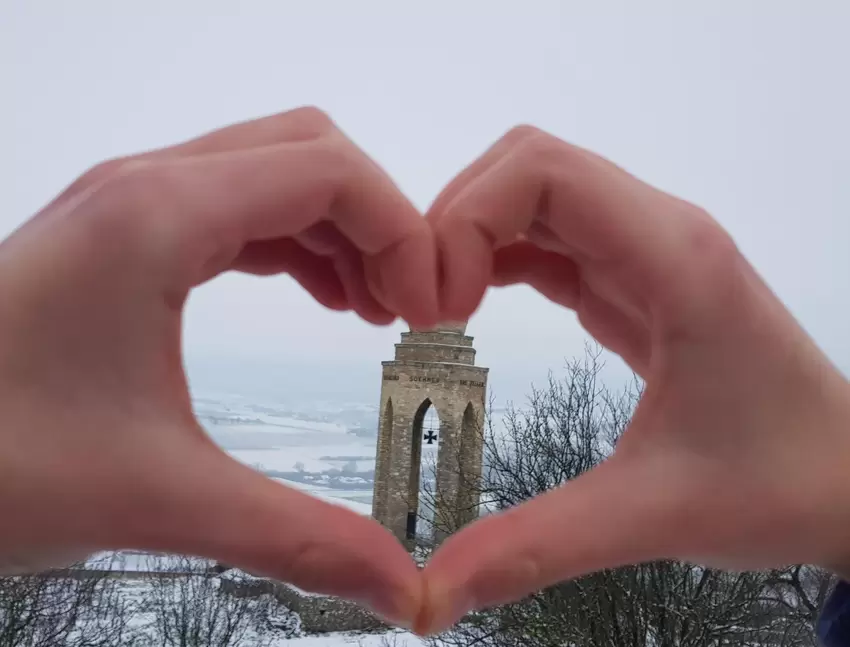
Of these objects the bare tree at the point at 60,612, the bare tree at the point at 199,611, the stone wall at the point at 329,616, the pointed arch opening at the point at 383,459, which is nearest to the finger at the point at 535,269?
the bare tree at the point at 60,612

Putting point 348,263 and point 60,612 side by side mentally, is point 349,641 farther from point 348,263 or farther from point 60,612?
point 348,263

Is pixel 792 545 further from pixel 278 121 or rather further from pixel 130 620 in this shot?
pixel 130 620

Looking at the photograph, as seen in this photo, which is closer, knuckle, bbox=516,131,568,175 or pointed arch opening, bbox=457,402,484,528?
knuckle, bbox=516,131,568,175

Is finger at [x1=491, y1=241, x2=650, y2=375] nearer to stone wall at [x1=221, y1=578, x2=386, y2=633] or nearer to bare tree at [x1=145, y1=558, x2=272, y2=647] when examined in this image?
bare tree at [x1=145, y1=558, x2=272, y2=647]

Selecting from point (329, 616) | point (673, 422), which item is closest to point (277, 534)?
point (673, 422)

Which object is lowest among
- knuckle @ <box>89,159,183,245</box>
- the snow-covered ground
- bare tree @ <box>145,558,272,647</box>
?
the snow-covered ground

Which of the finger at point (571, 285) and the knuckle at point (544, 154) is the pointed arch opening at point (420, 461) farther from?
the knuckle at point (544, 154)

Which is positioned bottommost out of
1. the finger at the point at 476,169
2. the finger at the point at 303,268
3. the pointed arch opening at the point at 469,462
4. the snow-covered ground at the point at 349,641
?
the snow-covered ground at the point at 349,641

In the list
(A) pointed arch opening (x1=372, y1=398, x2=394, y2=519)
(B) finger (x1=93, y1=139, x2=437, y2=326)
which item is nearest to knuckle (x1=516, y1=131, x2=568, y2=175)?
(B) finger (x1=93, y1=139, x2=437, y2=326)
